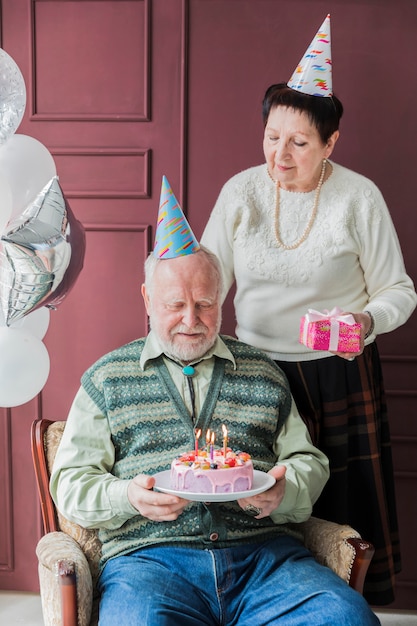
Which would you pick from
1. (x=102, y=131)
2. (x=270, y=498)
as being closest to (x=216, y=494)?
(x=270, y=498)

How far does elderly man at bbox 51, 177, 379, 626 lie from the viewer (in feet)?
5.57

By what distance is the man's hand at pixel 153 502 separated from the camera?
1632 mm

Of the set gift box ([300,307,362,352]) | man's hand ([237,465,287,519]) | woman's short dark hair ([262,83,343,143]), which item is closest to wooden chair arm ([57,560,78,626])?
man's hand ([237,465,287,519])

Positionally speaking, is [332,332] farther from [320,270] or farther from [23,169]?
[23,169]

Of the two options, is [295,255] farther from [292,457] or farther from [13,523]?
[13,523]

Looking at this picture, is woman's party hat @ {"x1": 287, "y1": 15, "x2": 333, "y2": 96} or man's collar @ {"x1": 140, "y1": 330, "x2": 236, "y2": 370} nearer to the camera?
man's collar @ {"x1": 140, "y1": 330, "x2": 236, "y2": 370}

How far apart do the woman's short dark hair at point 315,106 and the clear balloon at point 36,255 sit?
2.23 ft

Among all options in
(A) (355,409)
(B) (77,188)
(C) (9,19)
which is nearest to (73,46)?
(C) (9,19)

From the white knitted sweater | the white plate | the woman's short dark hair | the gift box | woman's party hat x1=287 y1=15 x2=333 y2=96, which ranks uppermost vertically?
woman's party hat x1=287 y1=15 x2=333 y2=96

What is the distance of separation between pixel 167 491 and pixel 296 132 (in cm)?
106

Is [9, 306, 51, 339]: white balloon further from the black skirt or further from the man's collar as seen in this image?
the black skirt

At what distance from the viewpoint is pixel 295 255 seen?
212 cm

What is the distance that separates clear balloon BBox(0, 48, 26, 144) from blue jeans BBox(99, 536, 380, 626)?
1.15m

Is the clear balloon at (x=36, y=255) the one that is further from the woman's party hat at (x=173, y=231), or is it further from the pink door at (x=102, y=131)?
the pink door at (x=102, y=131)
